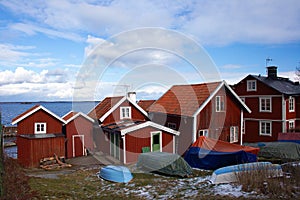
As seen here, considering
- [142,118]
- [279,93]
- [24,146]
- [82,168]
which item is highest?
[279,93]

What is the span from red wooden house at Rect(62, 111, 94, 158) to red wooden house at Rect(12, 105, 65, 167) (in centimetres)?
103

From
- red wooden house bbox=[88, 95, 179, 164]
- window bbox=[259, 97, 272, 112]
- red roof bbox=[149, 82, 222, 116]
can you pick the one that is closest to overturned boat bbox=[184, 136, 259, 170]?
red wooden house bbox=[88, 95, 179, 164]

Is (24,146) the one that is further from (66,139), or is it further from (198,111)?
(198,111)

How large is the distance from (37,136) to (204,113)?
1409 cm

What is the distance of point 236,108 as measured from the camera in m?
24.3

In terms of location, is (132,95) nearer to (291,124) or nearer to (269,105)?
(269,105)

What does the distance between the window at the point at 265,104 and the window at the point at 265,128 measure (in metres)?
1.45

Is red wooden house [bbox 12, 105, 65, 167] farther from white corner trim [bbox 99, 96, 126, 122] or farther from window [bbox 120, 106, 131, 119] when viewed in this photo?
window [bbox 120, 106, 131, 119]

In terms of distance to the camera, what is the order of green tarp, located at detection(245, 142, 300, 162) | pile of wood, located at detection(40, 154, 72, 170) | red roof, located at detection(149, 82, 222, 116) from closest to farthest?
1. green tarp, located at detection(245, 142, 300, 162)
2. pile of wood, located at detection(40, 154, 72, 170)
3. red roof, located at detection(149, 82, 222, 116)

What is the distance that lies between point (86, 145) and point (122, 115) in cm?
447

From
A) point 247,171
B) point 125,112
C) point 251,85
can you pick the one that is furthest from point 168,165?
point 251,85

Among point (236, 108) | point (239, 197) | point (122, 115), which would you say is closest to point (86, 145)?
point (122, 115)

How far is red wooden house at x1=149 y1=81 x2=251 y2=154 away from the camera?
71.1 ft

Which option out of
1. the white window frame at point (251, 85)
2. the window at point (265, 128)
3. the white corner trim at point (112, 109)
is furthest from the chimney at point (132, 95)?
the window at point (265, 128)
